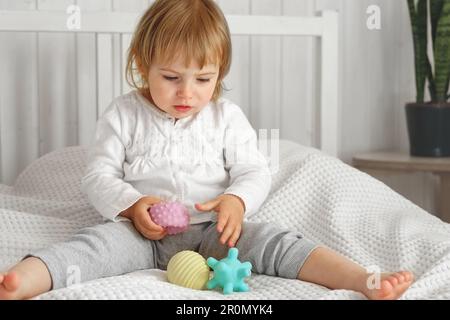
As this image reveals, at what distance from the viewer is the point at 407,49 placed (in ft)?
8.69

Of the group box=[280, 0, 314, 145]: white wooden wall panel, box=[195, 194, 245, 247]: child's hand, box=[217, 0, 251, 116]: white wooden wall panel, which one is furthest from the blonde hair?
box=[280, 0, 314, 145]: white wooden wall panel

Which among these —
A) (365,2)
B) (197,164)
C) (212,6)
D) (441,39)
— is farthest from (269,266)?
(365,2)

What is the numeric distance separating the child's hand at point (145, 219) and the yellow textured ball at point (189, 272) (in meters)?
0.11

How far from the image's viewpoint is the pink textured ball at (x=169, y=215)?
4.53 feet

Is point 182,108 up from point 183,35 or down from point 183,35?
down

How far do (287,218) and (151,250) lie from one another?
31cm

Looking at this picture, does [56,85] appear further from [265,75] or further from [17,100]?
[265,75]

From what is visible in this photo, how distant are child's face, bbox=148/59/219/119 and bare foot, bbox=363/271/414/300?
19.8 inches

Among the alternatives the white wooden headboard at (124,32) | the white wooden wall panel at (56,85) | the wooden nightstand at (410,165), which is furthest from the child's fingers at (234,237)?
the wooden nightstand at (410,165)

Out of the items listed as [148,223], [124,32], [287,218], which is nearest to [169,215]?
[148,223]

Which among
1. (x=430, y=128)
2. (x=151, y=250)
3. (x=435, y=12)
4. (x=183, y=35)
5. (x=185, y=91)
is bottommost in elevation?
(x=151, y=250)

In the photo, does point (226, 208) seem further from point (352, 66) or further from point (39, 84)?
point (352, 66)

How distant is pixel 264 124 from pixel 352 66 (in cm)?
38

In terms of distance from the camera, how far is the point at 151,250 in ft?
4.71
